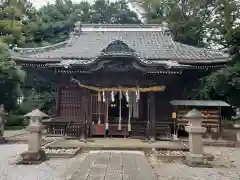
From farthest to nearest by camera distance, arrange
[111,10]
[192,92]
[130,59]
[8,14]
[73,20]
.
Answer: [111,10] < [73,20] < [192,92] < [8,14] < [130,59]

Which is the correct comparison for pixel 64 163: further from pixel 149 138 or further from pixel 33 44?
pixel 33 44

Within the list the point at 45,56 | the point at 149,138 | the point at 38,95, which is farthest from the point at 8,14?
the point at 149,138

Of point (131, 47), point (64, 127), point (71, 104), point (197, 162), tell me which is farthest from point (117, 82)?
point (197, 162)

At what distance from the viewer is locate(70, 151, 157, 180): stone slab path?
5.80 metres

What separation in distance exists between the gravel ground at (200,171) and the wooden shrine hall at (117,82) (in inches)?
169

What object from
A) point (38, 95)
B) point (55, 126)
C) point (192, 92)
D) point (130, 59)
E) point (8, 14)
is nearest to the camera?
point (130, 59)

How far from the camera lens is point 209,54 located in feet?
44.0

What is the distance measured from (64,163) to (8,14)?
16.7 m

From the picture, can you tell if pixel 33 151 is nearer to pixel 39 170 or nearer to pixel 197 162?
pixel 39 170

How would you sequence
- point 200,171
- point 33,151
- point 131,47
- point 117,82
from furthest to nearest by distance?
1. point 131,47
2. point 117,82
3. point 33,151
4. point 200,171

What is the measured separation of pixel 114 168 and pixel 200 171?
2198 mm

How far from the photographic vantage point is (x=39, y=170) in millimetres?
6535

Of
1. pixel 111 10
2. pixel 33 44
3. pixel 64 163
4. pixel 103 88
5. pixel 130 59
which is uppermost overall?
pixel 111 10

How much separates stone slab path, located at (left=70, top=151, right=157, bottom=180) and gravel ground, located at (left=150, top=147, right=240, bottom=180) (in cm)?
34
